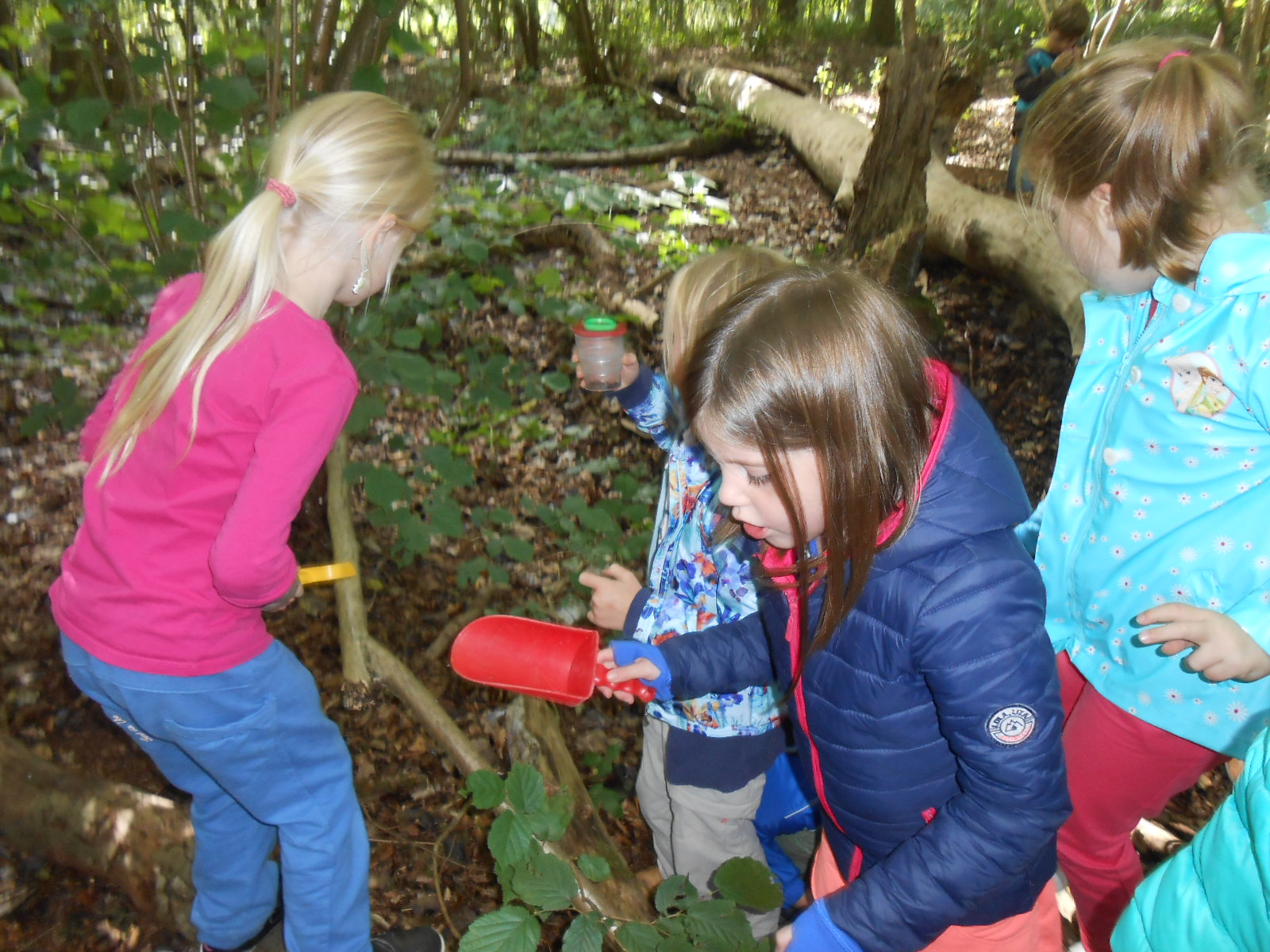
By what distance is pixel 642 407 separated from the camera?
8.58ft

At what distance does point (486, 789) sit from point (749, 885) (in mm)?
564

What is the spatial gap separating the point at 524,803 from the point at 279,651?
591mm

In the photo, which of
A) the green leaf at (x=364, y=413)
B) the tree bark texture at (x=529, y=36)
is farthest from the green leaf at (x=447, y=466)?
the tree bark texture at (x=529, y=36)

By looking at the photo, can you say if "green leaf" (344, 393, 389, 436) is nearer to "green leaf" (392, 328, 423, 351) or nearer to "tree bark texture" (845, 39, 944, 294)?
"green leaf" (392, 328, 423, 351)

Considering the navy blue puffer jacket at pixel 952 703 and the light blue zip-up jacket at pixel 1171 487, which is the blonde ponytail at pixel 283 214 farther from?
the light blue zip-up jacket at pixel 1171 487

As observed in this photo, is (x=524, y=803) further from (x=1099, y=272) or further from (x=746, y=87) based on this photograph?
(x=746, y=87)

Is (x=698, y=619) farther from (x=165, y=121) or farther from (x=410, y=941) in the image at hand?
(x=165, y=121)

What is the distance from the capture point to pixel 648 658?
1.80m

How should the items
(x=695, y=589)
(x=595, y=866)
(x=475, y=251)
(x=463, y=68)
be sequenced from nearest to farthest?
(x=595, y=866), (x=695, y=589), (x=463, y=68), (x=475, y=251)

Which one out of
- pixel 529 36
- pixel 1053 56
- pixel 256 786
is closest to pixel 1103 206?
pixel 256 786

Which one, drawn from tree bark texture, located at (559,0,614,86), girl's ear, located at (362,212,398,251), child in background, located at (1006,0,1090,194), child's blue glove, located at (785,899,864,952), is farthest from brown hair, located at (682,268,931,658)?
tree bark texture, located at (559,0,614,86)

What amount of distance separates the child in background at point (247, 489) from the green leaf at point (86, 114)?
123cm

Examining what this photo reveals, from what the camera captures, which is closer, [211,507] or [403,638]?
[211,507]

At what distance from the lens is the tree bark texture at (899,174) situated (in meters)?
4.11
